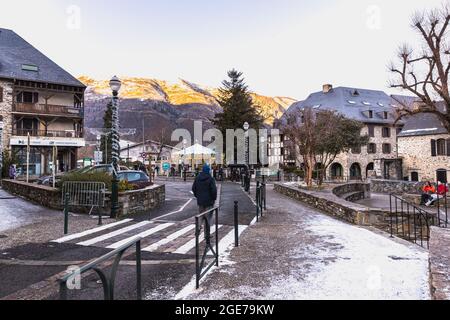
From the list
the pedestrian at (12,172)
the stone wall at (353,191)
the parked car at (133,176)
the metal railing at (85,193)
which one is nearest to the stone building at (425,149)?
the stone wall at (353,191)

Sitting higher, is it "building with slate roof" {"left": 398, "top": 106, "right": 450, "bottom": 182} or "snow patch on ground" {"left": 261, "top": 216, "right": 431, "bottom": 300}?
"building with slate roof" {"left": 398, "top": 106, "right": 450, "bottom": 182}

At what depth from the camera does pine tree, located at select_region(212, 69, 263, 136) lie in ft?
123

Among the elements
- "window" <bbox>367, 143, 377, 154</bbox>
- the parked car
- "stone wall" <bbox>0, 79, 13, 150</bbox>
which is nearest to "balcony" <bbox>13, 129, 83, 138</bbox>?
"stone wall" <bbox>0, 79, 13, 150</bbox>

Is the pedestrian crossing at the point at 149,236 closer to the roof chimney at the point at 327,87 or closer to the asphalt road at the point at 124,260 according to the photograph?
the asphalt road at the point at 124,260

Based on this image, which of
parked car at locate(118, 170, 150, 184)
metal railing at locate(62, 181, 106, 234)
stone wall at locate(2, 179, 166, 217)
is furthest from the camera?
parked car at locate(118, 170, 150, 184)

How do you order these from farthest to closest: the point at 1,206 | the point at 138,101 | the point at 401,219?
the point at 138,101 < the point at 1,206 < the point at 401,219

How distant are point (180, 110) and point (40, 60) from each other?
13999 centimetres

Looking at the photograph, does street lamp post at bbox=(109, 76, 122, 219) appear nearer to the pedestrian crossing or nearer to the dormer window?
the pedestrian crossing

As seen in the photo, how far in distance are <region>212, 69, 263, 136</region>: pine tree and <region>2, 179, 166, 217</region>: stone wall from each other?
22.8 meters

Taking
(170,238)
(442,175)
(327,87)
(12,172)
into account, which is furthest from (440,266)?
(327,87)

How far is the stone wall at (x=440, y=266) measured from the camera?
12.4 ft

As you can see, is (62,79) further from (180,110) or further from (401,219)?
(180,110)

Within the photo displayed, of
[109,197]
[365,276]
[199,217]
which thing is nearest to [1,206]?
[109,197]
